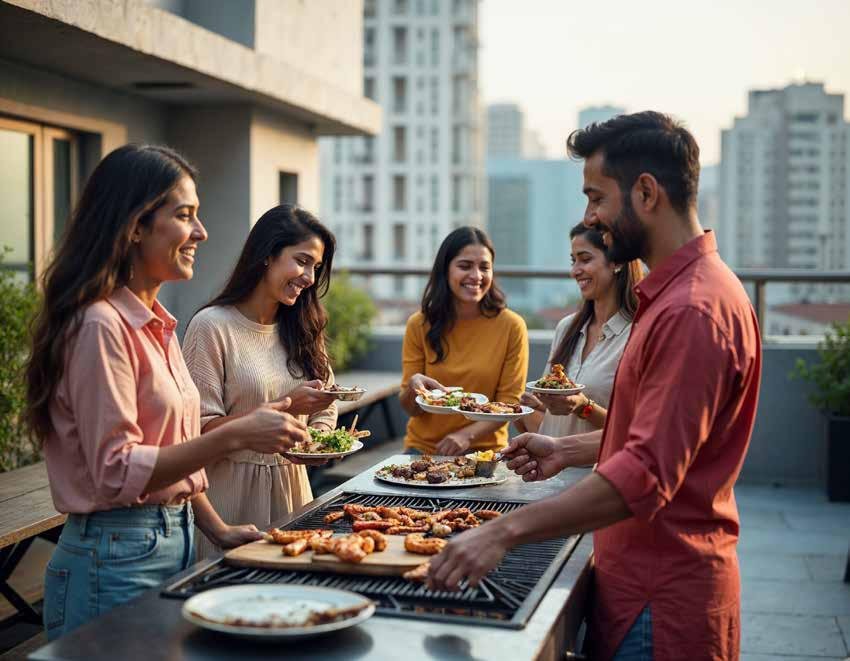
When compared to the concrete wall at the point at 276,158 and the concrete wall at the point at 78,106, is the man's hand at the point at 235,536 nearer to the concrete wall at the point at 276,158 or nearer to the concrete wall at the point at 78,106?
the concrete wall at the point at 78,106

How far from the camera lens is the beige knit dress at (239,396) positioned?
132 inches

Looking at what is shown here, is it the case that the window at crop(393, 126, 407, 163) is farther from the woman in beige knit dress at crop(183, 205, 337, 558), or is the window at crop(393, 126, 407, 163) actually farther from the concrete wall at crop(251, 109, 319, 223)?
the woman in beige knit dress at crop(183, 205, 337, 558)

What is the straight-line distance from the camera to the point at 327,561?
94.2 inches

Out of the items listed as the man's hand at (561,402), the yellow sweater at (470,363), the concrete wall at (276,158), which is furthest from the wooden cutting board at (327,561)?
the concrete wall at (276,158)

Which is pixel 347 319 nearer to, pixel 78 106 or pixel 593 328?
pixel 78 106

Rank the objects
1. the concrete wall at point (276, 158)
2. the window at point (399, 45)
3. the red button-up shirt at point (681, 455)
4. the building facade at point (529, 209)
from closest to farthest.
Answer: the red button-up shirt at point (681, 455)
the concrete wall at point (276, 158)
the window at point (399, 45)
the building facade at point (529, 209)

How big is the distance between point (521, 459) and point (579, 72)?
8138cm

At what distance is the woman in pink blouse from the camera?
2248mm

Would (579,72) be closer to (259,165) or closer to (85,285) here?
(259,165)

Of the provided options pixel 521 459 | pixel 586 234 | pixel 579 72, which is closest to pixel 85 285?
pixel 521 459

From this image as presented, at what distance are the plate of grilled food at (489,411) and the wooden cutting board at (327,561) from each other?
104cm

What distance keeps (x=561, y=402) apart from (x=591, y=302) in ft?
3.12

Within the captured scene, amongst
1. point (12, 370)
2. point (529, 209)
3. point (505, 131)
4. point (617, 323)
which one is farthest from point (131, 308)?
point (505, 131)

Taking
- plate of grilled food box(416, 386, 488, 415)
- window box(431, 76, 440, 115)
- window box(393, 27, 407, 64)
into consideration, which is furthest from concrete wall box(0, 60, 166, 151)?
window box(393, 27, 407, 64)
